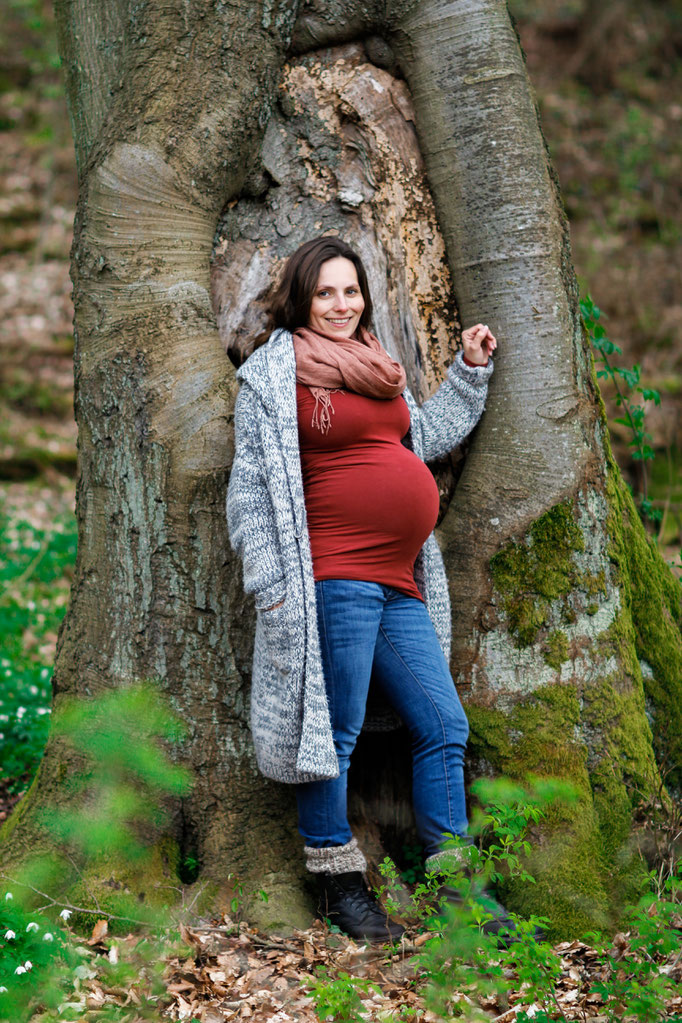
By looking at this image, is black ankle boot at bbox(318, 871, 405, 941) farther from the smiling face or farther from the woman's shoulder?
the smiling face

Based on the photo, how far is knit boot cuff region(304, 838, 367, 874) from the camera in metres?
3.24

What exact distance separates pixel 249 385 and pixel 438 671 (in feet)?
4.13

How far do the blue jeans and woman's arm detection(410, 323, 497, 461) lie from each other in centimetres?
68

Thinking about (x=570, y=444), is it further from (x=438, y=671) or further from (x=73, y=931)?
(x=73, y=931)

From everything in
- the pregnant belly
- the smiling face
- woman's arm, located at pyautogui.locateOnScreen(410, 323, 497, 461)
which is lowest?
the pregnant belly

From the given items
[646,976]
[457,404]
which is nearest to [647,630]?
[457,404]

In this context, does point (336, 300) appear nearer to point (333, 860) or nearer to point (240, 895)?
point (333, 860)

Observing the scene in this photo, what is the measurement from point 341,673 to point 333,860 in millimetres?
670

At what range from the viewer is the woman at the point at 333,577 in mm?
3162

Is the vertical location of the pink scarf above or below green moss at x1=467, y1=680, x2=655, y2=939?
above

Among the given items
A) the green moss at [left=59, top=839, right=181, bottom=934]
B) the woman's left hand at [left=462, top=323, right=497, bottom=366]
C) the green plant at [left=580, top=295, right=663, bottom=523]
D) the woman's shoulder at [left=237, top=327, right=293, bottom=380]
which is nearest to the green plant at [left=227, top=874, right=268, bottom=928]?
the green moss at [left=59, top=839, right=181, bottom=934]

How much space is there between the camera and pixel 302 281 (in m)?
3.42

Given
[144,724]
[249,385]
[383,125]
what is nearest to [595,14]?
[383,125]

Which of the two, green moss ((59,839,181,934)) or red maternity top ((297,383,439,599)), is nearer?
green moss ((59,839,181,934))
